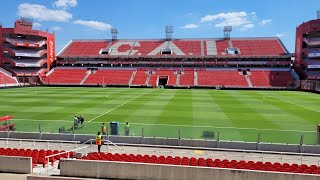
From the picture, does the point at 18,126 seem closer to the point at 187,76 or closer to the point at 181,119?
the point at 181,119

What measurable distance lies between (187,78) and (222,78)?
9420mm

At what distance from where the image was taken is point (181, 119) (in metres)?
29.4

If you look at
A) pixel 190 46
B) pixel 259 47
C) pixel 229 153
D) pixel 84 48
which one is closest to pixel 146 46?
pixel 190 46

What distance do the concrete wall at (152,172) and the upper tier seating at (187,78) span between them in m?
63.5

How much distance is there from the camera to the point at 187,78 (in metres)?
79.8

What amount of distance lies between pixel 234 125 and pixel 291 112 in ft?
36.9

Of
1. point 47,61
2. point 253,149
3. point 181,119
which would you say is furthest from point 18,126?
point 47,61

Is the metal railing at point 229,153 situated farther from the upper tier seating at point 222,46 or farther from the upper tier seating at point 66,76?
the upper tier seating at point 222,46

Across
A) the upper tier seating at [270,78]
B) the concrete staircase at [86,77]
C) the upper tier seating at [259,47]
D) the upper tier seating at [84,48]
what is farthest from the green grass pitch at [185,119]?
the upper tier seating at [84,48]

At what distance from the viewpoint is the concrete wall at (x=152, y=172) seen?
1202 cm

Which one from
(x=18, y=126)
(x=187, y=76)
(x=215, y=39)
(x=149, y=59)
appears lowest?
(x=18, y=126)

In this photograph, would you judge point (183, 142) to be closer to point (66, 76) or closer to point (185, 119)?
point (185, 119)

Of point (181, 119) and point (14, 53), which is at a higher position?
point (14, 53)

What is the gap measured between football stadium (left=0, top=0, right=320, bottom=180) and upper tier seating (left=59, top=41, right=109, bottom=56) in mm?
359
